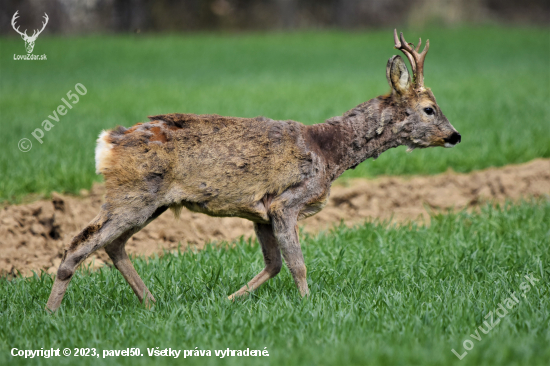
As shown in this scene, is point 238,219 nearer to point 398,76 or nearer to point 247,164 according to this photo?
point 247,164

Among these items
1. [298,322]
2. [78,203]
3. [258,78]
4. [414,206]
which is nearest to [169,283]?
[298,322]

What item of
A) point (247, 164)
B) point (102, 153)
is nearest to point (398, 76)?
point (247, 164)

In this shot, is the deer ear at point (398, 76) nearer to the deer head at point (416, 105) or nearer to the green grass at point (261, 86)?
the deer head at point (416, 105)

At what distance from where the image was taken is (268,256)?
17.4ft

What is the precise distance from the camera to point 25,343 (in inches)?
159

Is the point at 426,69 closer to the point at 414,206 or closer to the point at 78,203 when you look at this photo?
the point at 414,206

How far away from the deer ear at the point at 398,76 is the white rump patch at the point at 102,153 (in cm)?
236

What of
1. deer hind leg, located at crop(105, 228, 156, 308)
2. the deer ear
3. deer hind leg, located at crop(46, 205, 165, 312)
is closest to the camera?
deer hind leg, located at crop(46, 205, 165, 312)

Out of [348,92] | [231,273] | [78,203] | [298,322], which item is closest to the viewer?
[298,322]

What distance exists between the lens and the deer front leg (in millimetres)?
4859

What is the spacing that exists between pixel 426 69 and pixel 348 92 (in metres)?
7.09

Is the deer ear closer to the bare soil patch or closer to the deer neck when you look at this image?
the deer neck

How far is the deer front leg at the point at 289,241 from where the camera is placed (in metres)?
4.86

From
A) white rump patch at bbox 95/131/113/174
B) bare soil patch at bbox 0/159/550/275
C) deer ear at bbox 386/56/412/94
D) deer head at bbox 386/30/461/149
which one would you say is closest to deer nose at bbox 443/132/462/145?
deer head at bbox 386/30/461/149
